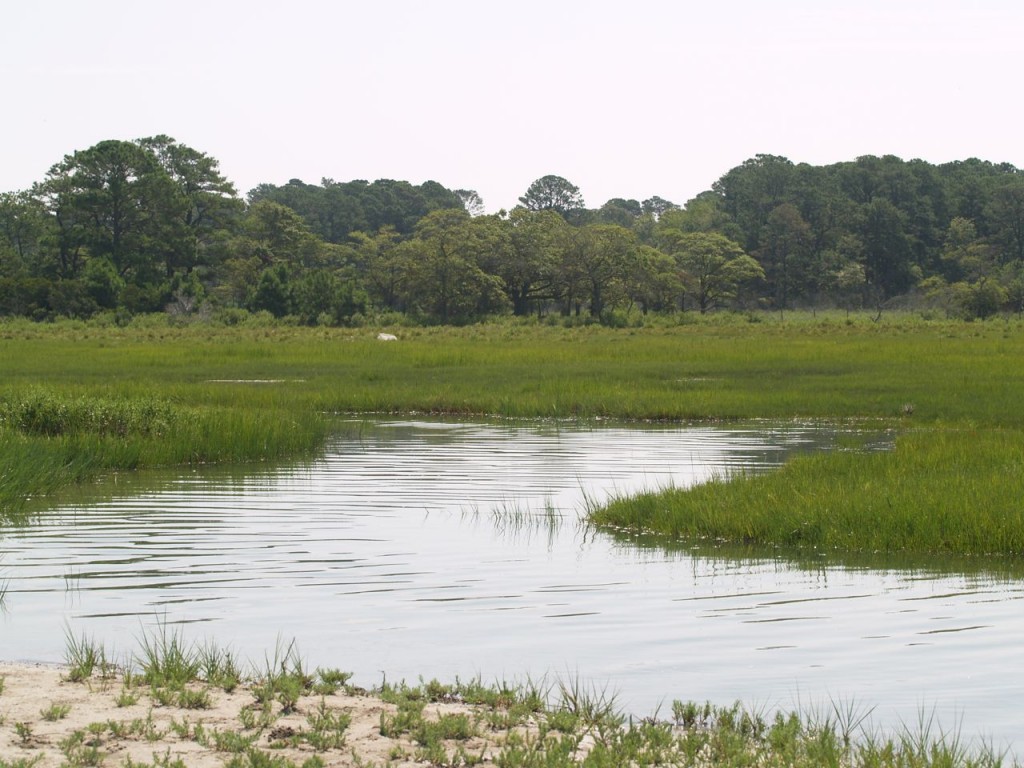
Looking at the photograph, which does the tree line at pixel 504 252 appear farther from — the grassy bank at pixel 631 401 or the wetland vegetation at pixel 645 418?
the wetland vegetation at pixel 645 418

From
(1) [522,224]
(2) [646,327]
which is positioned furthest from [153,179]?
(2) [646,327]

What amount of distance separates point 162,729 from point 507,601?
4.86 meters

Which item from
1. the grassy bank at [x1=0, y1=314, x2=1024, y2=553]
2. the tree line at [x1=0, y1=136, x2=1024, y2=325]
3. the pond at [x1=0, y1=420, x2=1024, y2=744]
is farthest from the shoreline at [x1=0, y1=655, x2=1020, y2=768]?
the tree line at [x1=0, y1=136, x2=1024, y2=325]

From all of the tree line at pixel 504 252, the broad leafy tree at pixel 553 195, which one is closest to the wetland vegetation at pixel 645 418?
the tree line at pixel 504 252

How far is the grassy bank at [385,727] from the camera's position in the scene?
720cm

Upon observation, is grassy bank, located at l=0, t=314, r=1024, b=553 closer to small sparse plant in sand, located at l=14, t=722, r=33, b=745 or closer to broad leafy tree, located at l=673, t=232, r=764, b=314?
small sparse plant in sand, located at l=14, t=722, r=33, b=745

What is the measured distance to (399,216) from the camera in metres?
156

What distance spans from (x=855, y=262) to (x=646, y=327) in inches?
1801

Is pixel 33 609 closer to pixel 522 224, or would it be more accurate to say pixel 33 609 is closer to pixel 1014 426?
pixel 1014 426

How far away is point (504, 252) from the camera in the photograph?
9619 centimetres

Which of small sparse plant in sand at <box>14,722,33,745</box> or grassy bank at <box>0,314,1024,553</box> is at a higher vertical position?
grassy bank at <box>0,314,1024,553</box>

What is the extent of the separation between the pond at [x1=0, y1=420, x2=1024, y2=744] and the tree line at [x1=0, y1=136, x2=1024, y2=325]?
69242 mm

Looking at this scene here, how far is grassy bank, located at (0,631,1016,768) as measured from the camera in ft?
23.6

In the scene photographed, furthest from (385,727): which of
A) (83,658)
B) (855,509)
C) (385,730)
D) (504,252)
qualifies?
(504,252)
